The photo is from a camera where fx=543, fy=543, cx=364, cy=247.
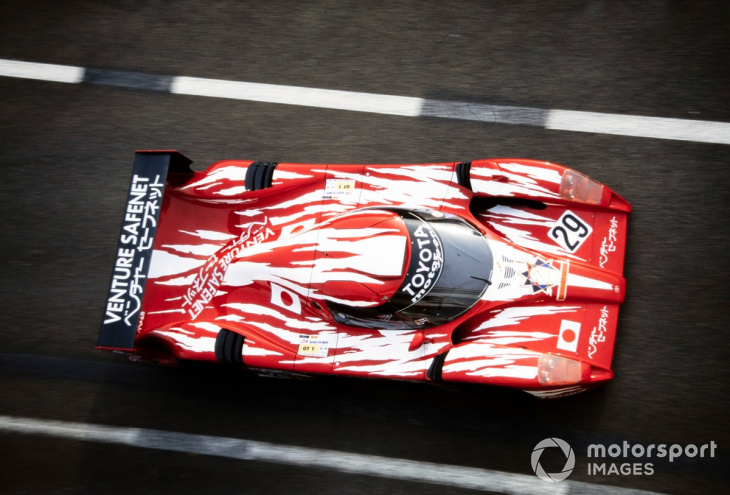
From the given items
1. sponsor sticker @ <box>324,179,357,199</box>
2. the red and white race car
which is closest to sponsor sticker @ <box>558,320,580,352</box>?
the red and white race car

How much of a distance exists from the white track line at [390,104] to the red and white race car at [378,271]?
3.91ft

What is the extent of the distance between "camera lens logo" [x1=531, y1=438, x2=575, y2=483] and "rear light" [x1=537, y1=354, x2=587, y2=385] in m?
1.02

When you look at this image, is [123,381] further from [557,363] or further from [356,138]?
[557,363]

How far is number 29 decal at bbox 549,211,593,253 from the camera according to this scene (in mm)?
→ 4469

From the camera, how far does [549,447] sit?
4.74 meters

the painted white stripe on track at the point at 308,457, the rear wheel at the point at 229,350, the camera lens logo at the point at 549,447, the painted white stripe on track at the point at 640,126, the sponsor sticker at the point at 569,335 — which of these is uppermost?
the painted white stripe on track at the point at 640,126

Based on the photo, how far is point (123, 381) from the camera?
17.4 ft

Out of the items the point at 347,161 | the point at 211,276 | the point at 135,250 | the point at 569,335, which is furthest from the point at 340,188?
the point at 569,335

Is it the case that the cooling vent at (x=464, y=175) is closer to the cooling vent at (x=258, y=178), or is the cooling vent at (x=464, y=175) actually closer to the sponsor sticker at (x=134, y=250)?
the cooling vent at (x=258, y=178)

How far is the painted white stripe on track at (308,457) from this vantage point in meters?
4.74

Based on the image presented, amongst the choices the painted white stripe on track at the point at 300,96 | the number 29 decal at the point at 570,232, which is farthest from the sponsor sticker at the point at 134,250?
the number 29 decal at the point at 570,232

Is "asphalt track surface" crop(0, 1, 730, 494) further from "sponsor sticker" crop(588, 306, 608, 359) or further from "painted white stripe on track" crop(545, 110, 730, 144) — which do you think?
"sponsor sticker" crop(588, 306, 608, 359)

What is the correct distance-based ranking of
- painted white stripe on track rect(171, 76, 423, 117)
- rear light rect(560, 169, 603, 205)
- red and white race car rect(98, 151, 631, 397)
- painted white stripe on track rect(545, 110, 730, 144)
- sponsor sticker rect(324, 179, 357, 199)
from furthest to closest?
painted white stripe on track rect(171, 76, 423, 117), painted white stripe on track rect(545, 110, 730, 144), sponsor sticker rect(324, 179, 357, 199), rear light rect(560, 169, 603, 205), red and white race car rect(98, 151, 631, 397)

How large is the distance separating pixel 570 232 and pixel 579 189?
358mm
